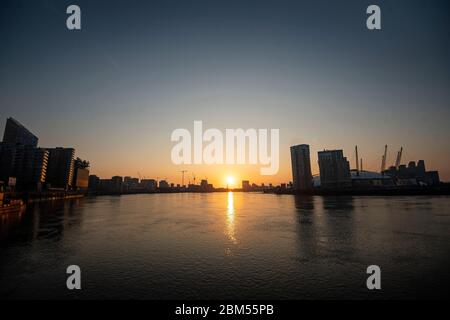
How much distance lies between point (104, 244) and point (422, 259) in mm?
35280

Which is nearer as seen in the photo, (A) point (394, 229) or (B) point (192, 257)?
(B) point (192, 257)

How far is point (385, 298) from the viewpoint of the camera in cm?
1480

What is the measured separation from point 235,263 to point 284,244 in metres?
10.0

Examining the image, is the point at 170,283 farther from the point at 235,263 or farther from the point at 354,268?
the point at 354,268

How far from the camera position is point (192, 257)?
79.6ft

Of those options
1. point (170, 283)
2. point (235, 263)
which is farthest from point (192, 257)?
point (170, 283)

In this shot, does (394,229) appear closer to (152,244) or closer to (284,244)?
(284,244)

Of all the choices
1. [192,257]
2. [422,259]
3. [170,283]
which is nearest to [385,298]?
[422,259]

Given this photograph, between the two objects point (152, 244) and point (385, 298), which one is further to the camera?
point (152, 244)
